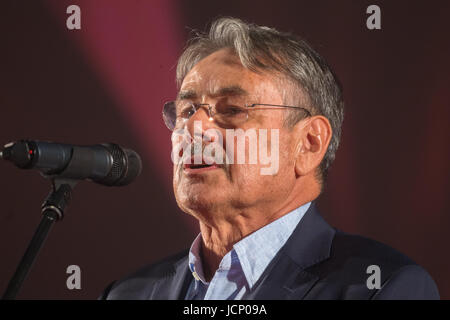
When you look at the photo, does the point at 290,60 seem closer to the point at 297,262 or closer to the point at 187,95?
the point at 187,95

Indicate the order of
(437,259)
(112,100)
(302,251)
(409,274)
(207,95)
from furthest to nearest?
1. (112,100)
2. (437,259)
3. (207,95)
4. (302,251)
5. (409,274)

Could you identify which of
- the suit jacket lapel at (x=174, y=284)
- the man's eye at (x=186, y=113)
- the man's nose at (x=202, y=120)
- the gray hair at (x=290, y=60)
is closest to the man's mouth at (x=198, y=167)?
the man's nose at (x=202, y=120)

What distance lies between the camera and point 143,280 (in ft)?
8.00

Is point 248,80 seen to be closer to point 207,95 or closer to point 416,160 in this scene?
point 207,95

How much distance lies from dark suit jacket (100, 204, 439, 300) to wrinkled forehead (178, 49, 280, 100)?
48 cm

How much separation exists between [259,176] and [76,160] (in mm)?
686

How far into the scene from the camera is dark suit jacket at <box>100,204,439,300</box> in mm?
1881

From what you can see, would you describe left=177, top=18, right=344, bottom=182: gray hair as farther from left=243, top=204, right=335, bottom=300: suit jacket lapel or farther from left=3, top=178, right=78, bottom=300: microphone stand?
left=3, top=178, right=78, bottom=300: microphone stand

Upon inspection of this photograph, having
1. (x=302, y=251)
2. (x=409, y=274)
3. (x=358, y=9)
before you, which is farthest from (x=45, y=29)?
(x=409, y=274)

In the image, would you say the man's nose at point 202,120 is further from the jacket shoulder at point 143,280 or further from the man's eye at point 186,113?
the jacket shoulder at point 143,280

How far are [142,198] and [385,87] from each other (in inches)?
46.7

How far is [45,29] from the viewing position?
2.84 metres

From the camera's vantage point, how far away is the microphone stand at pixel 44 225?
1.57 metres

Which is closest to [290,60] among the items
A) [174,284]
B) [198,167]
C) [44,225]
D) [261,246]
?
[198,167]
